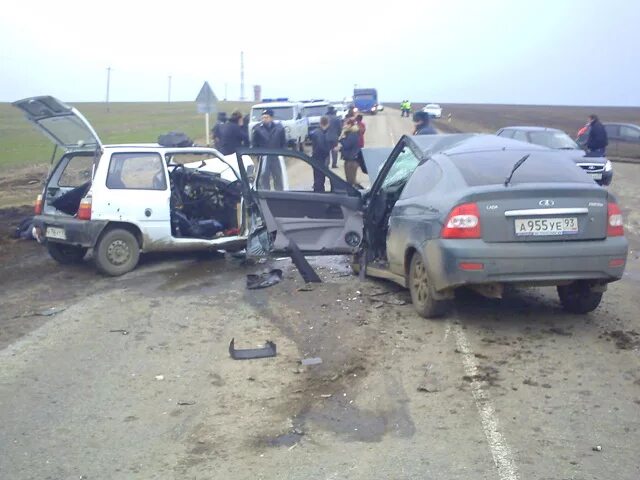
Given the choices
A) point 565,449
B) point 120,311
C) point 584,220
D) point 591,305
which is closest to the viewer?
point 565,449

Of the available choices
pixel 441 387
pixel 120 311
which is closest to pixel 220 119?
pixel 120 311

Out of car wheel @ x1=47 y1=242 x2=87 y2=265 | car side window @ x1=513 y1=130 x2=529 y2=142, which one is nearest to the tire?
car wheel @ x1=47 y1=242 x2=87 y2=265

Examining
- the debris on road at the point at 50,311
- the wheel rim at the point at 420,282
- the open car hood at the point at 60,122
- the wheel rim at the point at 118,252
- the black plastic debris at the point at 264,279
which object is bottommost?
the debris on road at the point at 50,311

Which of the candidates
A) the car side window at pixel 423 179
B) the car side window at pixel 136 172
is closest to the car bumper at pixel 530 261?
the car side window at pixel 423 179

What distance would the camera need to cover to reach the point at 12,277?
35.7 ft

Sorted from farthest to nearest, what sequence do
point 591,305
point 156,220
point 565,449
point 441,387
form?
point 156,220
point 591,305
point 441,387
point 565,449

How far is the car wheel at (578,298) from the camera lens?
7.65m

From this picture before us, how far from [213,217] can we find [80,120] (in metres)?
2.15

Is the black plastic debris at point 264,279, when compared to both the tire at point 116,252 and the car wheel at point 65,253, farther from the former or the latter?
the car wheel at point 65,253

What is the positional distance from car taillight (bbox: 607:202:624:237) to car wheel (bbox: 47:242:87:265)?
723 centimetres

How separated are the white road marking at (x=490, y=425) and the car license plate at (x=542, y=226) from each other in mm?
1077

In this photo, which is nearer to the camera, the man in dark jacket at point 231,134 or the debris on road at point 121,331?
the debris on road at point 121,331

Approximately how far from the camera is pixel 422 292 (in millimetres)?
7797

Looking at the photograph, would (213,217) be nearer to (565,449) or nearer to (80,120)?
(80,120)
